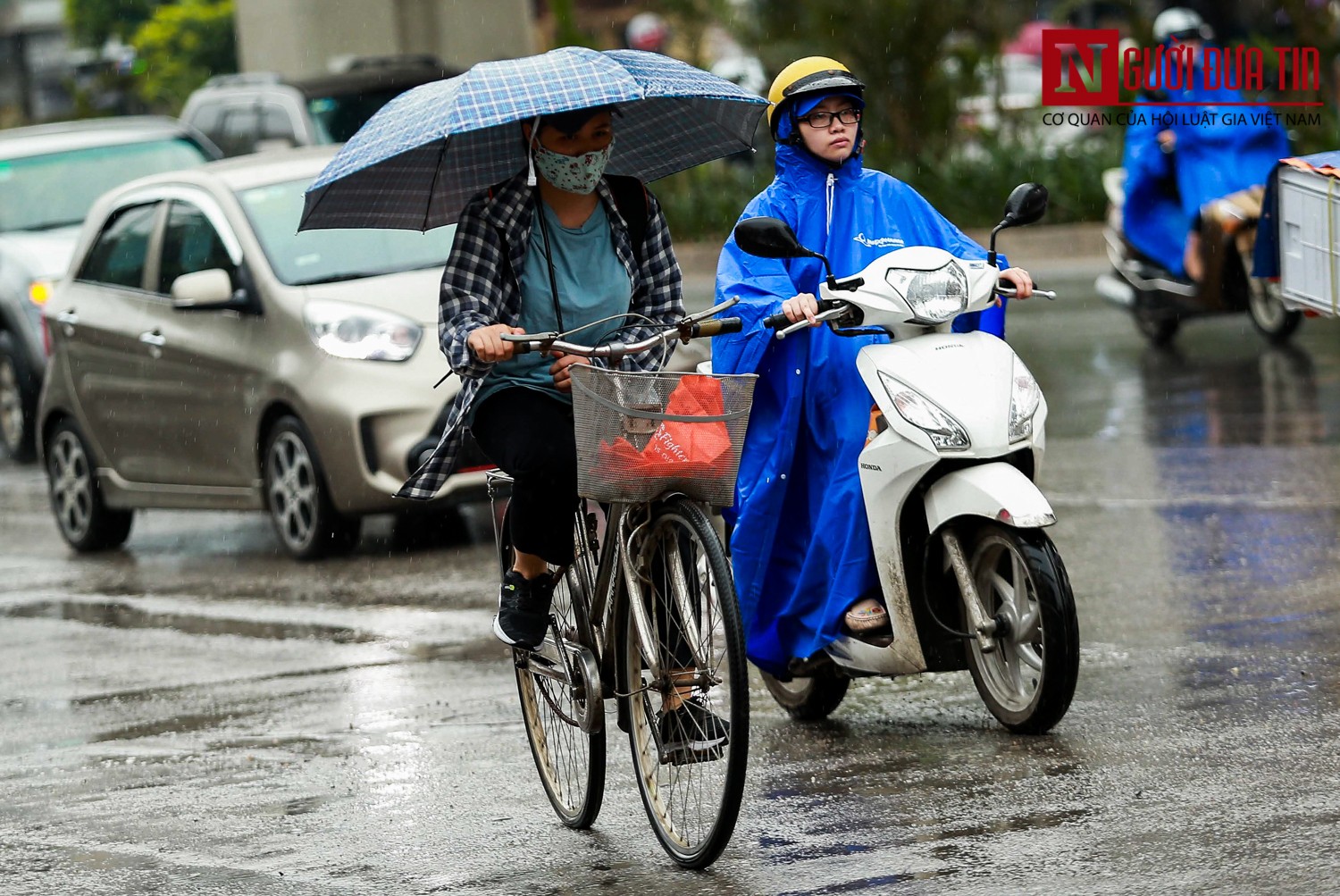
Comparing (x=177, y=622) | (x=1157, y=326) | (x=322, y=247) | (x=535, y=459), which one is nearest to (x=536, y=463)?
(x=535, y=459)

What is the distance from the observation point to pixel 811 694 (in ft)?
21.4

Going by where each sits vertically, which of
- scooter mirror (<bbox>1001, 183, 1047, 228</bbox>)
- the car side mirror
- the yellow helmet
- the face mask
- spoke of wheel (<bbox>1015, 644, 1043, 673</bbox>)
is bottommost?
spoke of wheel (<bbox>1015, 644, 1043, 673</bbox>)

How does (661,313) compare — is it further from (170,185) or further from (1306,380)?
(1306,380)

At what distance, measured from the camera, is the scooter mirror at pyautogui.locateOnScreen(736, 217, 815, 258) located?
5660 mm

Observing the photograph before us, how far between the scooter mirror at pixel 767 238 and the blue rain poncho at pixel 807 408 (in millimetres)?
422

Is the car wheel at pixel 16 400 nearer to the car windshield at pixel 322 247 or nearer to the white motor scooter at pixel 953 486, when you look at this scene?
the car windshield at pixel 322 247

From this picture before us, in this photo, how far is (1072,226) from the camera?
2191 centimetres

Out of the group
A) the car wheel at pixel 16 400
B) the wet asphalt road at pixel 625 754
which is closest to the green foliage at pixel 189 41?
the car wheel at pixel 16 400

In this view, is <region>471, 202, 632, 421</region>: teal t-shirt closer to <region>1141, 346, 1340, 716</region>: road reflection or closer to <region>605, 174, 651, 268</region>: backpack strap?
<region>605, 174, 651, 268</region>: backpack strap

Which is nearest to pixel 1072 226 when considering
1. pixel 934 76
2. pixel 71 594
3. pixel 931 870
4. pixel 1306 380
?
pixel 934 76

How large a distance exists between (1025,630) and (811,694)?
0.85m

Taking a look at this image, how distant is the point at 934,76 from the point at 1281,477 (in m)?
13.9

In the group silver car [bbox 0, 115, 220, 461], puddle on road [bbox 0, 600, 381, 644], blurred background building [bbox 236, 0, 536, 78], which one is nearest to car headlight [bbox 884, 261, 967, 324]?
puddle on road [bbox 0, 600, 381, 644]

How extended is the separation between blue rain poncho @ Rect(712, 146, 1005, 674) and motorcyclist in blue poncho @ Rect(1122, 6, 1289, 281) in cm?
816
